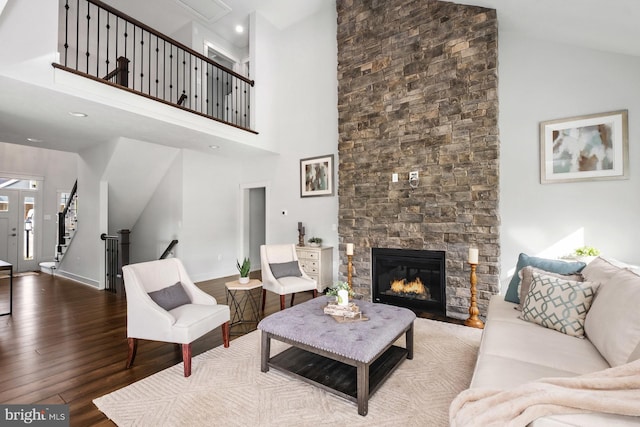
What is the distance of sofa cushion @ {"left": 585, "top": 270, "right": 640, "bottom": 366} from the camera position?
156cm

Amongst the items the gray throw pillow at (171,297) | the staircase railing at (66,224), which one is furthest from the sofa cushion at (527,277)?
the staircase railing at (66,224)

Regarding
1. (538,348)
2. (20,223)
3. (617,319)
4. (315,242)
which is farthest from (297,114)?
(20,223)

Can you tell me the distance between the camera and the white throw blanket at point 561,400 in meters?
1.06

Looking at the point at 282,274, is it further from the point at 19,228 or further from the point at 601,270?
the point at 19,228

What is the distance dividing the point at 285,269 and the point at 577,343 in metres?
3.14

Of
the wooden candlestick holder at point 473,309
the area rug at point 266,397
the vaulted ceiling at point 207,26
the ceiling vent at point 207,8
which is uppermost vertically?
the ceiling vent at point 207,8

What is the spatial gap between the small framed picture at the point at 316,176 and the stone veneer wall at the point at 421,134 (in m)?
0.39

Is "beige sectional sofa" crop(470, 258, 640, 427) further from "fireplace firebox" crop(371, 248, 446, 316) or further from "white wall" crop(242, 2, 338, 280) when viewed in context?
"white wall" crop(242, 2, 338, 280)

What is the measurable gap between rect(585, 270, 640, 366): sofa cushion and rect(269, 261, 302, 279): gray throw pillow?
3.13 metres

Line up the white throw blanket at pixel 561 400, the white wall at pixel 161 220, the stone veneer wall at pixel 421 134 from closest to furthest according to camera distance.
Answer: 1. the white throw blanket at pixel 561 400
2. the stone veneer wall at pixel 421 134
3. the white wall at pixel 161 220

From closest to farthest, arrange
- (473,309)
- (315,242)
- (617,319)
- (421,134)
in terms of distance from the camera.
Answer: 1. (617,319)
2. (473,309)
3. (421,134)
4. (315,242)

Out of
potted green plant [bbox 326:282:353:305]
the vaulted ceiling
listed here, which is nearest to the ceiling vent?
the vaulted ceiling

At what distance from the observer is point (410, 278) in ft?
Result: 14.5

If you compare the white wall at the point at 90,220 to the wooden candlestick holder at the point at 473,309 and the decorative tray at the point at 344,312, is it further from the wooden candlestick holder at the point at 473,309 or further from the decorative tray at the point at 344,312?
the wooden candlestick holder at the point at 473,309
